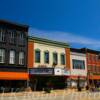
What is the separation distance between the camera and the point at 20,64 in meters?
40.9

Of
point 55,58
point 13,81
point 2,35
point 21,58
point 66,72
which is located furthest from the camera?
point 55,58

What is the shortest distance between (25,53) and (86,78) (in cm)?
1833

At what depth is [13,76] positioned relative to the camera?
38719mm

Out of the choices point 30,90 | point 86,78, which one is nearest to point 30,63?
point 30,90

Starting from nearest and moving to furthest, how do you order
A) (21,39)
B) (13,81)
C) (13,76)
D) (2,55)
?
(13,76)
(2,55)
(13,81)
(21,39)

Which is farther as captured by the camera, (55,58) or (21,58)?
(55,58)

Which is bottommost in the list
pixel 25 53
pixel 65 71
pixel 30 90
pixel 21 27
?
pixel 30 90

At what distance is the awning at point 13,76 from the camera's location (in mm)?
37638

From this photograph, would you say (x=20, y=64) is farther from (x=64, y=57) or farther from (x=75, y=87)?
(x=75, y=87)

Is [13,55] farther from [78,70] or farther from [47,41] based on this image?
[78,70]

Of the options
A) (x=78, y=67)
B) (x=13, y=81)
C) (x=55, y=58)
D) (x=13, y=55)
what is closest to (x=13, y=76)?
(x=13, y=81)

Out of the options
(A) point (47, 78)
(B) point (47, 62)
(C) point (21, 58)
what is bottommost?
(A) point (47, 78)

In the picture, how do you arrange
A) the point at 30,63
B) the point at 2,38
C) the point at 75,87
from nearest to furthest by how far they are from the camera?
the point at 2,38 → the point at 30,63 → the point at 75,87

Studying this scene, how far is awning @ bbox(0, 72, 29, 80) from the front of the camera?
3764cm
